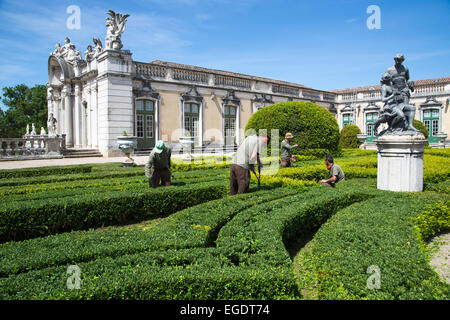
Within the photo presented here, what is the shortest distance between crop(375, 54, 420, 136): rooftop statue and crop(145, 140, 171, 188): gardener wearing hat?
17.3 feet

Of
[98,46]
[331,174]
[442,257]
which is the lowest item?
[442,257]

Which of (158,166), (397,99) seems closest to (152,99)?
(158,166)

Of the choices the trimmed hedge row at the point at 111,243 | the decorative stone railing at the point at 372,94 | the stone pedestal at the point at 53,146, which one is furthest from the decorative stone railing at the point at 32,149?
the decorative stone railing at the point at 372,94

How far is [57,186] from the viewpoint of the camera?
297 inches

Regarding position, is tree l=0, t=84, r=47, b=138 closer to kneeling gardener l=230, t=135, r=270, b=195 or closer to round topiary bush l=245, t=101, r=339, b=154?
round topiary bush l=245, t=101, r=339, b=154

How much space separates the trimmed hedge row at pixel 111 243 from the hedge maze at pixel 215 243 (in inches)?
0.6

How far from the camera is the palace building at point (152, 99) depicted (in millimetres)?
17844

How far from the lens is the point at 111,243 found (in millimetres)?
4066

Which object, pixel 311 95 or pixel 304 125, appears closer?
pixel 304 125

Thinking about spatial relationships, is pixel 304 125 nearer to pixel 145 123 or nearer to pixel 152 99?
pixel 152 99

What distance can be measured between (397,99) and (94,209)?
7182 millimetres

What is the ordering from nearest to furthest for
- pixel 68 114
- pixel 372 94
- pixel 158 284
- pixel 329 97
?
pixel 158 284 → pixel 68 114 → pixel 372 94 → pixel 329 97

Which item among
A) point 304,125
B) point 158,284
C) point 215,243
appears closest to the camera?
point 158,284

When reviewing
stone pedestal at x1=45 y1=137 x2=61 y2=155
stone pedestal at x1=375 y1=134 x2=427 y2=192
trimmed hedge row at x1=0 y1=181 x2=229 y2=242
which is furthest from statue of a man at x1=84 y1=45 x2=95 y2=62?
stone pedestal at x1=375 y1=134 x2=427 y2=192
